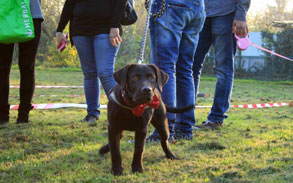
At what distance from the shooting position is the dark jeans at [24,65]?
14.9ft

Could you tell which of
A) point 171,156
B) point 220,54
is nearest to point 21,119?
point 171,156

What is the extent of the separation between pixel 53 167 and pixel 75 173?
0.25m

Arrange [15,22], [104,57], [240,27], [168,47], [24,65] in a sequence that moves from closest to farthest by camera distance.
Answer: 1. [168,47]
2. [15,22]
3. [104,57]
4. [240,27]
5. [24,65]

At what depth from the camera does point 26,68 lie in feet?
15.1

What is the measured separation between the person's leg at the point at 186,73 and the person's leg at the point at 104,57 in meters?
0.86

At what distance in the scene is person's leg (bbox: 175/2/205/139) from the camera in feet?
12.7

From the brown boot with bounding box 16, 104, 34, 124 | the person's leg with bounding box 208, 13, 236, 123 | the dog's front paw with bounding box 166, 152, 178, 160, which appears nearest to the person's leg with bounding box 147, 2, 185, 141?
the dog's front paw with bounding box 166, 152, 178, 160

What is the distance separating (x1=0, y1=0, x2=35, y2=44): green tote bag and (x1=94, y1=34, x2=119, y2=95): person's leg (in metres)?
0.79

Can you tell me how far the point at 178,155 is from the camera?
3.22m

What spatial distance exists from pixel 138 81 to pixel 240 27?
2267 millimetres

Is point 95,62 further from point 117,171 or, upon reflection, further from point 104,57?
point 117,171

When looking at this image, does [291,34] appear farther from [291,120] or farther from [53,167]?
[53,167]

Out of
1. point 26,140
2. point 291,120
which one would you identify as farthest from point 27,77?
point 291,120

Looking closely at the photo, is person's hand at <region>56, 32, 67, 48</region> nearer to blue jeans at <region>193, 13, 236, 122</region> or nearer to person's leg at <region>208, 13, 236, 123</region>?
blue jeans at <region>193, 13, 236, 122</region>
